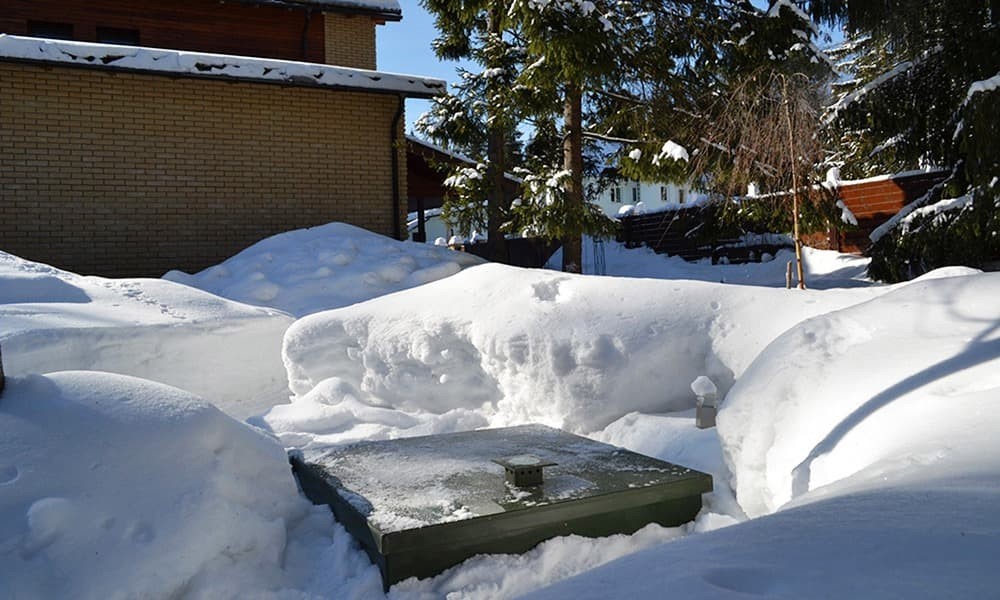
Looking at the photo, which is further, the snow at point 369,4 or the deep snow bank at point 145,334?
the snow at point 369,4

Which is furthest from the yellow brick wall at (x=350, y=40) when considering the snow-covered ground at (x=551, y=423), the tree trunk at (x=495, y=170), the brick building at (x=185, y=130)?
the snow-covered ground at (x=551, y=423)

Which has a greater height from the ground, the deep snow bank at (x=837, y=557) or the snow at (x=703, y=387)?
the deep snow bank at (x=837, y=557)

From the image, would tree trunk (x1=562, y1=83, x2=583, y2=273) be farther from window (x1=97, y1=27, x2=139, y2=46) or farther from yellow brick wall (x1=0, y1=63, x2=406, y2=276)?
window (x1=97, y1=27, x2=139, y2=46)

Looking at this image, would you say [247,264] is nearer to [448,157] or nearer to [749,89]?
[448,157]

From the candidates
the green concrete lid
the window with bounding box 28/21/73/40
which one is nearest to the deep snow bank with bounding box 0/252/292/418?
the green concrete lid

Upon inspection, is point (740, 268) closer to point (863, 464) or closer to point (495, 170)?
point (495, 170)

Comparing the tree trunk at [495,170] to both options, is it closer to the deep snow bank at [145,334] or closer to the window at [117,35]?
the deep snow bank at [145,334]

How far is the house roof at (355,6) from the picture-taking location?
10.4 m

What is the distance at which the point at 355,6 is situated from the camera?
10.9 meters

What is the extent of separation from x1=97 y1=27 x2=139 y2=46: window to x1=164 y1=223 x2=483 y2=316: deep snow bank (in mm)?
4085

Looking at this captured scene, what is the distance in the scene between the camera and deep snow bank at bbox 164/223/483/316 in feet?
25.2

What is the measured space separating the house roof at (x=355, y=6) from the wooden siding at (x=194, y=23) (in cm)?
32

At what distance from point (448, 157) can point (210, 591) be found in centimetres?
886

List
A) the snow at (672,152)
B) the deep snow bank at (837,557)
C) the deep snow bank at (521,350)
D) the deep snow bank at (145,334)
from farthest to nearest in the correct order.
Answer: the snow at (672,152) < the deep snow bank at (145,334) < the deep snow bank at (521,350) < the deep snow bank at (837,557)
